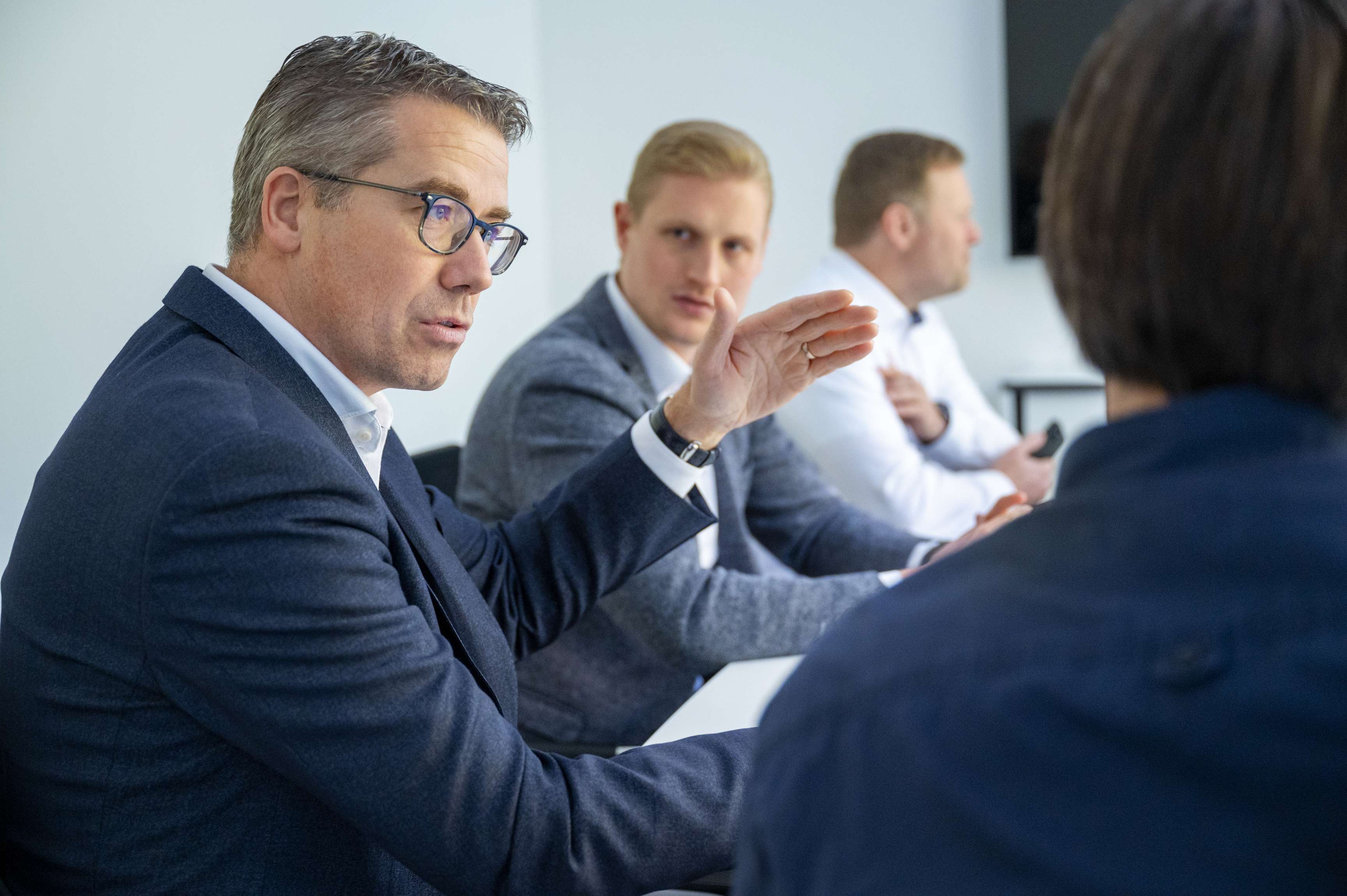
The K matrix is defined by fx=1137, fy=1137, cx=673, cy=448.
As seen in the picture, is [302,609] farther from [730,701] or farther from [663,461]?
[730,701]

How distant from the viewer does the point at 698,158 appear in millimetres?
2033

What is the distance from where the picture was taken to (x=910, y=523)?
247cm

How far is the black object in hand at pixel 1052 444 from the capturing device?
2.79m

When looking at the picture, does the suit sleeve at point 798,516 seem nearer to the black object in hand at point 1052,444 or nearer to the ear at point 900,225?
the black object in hand at point 1052,444

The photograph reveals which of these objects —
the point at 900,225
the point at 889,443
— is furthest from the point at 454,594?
the point at 900,225

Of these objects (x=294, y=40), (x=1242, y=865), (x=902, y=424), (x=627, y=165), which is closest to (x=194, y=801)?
(x=1242, y=865)

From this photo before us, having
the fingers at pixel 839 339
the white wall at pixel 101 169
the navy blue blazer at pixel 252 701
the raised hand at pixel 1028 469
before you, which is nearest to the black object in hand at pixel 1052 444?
the raised hand at pixel 1028 469

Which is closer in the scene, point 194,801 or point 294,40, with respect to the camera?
point 194,801

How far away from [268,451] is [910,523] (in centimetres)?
185

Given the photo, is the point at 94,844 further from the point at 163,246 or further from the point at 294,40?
the point at 294,40

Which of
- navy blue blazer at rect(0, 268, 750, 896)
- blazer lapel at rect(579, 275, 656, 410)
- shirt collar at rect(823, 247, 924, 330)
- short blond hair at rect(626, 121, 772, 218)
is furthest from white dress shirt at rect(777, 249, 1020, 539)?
navy blue blazer at rect(0, 268, 750, 896)

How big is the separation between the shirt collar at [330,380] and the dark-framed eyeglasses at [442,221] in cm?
13

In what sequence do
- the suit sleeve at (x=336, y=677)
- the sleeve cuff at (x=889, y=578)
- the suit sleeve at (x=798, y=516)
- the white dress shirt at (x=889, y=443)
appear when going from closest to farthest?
the suit sleeve at (x=336, y=677) < the sleeve cuff at (x=889, y=578) < the suit sleeve at (x=798, y=516) < the white dress shirt at (x=889, y=443)

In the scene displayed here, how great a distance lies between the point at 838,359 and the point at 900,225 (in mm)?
1799
